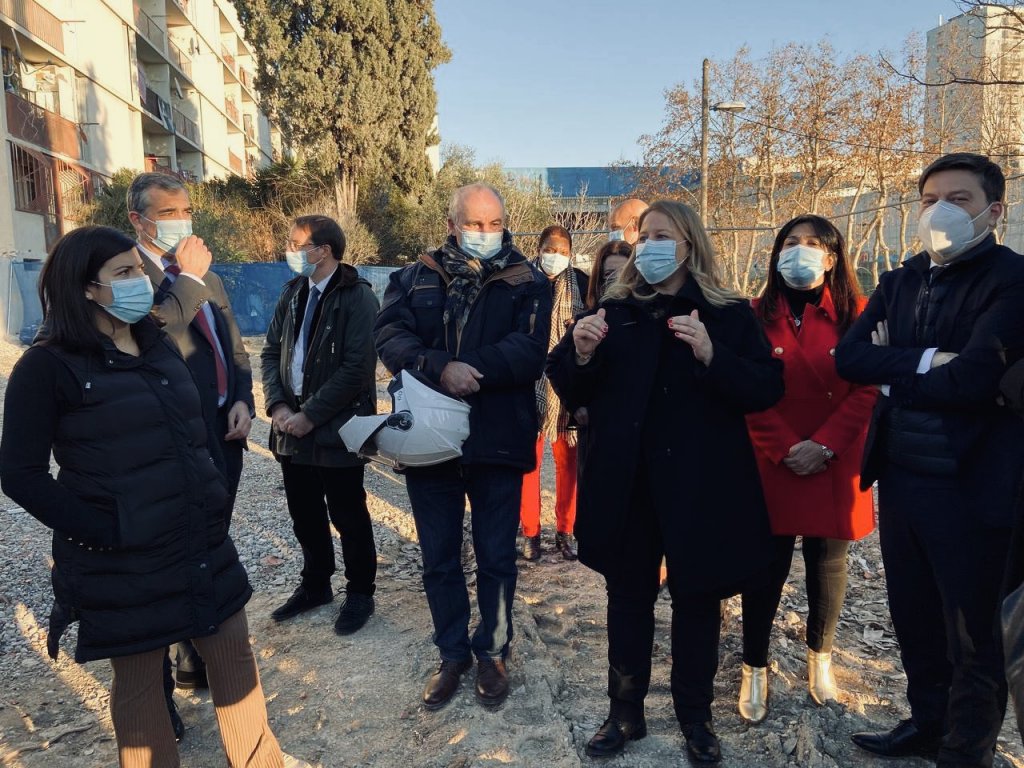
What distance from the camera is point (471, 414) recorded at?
10.1ft

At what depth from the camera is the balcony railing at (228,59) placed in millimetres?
37956

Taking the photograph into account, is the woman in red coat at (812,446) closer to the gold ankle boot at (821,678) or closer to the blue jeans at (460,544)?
the gold ankle boot at (821,678)

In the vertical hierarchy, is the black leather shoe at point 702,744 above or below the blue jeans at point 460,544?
below

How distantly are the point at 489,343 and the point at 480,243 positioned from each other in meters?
A: 0.45

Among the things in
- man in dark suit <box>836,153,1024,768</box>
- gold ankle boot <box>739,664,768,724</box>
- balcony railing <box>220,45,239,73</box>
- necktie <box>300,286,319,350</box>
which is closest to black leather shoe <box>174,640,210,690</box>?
necktie <box>300,286,319,350</box>

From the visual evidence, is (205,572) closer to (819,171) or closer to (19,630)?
(19,630)

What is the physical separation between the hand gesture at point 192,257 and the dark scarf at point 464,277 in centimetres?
102

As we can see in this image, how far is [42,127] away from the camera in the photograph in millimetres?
19453

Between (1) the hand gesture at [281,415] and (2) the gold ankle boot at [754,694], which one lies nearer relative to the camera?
(2) the gold ankle boot at [754,694]

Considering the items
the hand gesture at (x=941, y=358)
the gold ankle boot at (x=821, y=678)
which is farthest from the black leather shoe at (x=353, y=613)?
the hand gesture at (x=941, y=358)

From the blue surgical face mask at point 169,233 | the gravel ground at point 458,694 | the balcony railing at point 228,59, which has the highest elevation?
the balcony railing at point 228,59

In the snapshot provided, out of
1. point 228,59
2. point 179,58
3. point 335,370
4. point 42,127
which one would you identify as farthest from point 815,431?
point 228,59

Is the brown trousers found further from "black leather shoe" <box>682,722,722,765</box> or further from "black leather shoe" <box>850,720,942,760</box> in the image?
"black leather shoe" <box>850,720,942,760</box>

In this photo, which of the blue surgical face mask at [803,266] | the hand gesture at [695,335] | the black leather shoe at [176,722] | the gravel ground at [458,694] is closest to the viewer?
the hand gesture at [695,335]
